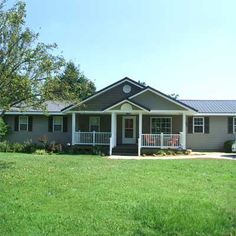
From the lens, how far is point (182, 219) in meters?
9.42

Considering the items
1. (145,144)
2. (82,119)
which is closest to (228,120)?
(145,144)

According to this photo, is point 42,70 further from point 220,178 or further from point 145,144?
point 145,144

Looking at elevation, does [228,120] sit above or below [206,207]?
above

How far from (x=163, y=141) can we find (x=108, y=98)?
516 centimetres

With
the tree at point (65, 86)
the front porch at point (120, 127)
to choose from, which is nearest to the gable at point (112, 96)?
the front porch at point (120, 127)

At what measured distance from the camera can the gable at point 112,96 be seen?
3269cm

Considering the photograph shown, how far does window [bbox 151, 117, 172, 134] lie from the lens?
33.7 meters

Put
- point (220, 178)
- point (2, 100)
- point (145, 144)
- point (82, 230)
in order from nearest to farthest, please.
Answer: point (82, 230)
point (220, 178)
point (2, 100)
point (145, 144)

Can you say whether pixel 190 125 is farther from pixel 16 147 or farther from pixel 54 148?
pixel 16 147

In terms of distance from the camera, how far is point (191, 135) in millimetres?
34000

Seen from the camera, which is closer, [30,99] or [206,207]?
[206,207]

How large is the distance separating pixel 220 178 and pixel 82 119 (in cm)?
1977

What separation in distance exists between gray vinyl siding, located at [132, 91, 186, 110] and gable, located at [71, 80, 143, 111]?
118 cm

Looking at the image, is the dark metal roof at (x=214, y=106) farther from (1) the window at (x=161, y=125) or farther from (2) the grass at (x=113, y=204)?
(2) the grass at (x=113, y=204)
